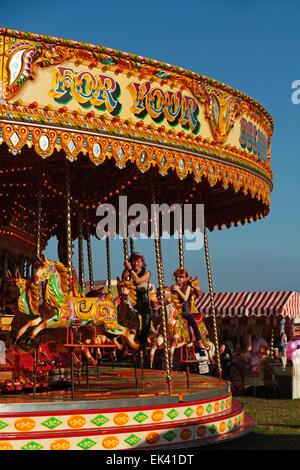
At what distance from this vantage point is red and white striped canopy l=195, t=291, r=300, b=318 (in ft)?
71.1

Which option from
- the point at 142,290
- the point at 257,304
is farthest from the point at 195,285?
the point at 257,304

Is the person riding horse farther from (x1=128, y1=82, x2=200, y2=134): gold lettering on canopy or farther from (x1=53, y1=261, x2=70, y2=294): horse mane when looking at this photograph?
(x1=128, y1=82, x2=200, y2=134): gold lettering on canopy

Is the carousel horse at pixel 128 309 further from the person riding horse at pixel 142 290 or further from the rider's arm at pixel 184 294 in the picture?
the rider's arm at pixel 184 294

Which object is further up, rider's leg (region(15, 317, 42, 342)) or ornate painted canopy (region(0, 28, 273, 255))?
ornate painted canopy (region(0, 28, 273, 255))

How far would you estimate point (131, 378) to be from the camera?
10531 mm

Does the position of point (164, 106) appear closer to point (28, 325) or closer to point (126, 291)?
point (126, 291)

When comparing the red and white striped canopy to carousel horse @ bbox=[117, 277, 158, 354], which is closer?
carousel horse @ bbox=[117, 277, 158, 354]

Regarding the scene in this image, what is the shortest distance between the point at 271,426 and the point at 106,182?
5383 mm

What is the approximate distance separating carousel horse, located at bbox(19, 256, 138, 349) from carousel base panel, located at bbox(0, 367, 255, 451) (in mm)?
972

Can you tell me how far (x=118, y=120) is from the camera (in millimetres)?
8305

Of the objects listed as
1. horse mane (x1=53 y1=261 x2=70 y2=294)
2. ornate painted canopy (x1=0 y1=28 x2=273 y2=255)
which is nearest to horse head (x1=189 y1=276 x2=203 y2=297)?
ornate painted canopy (x1=0 y1=28 x2=273 y2=255)

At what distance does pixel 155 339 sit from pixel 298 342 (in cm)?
695
